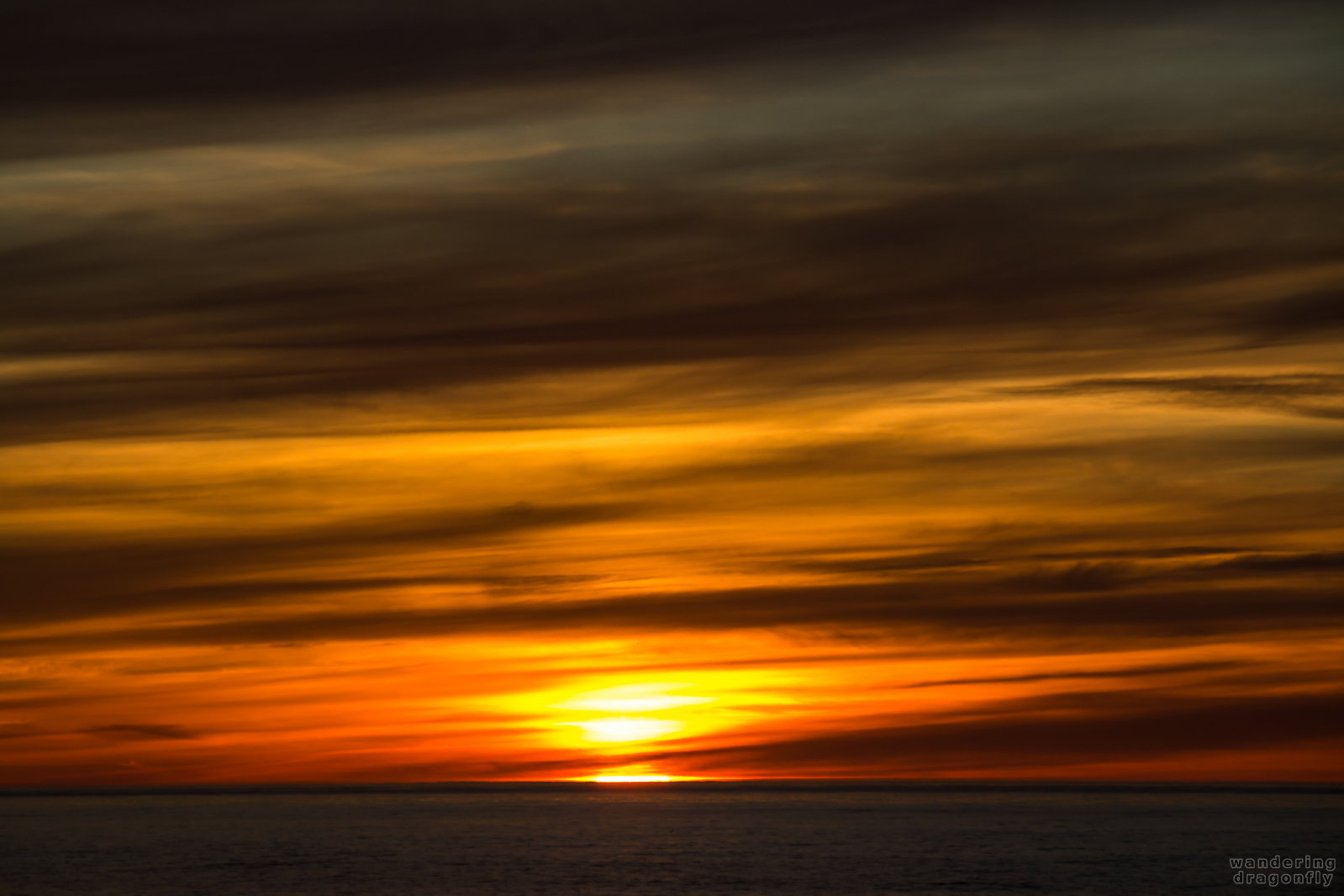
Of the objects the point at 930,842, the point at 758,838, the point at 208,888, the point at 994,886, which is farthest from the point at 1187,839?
the point at 208,888

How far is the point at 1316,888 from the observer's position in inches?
4562

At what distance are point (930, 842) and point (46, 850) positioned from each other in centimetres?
10297

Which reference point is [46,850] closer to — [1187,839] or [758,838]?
[758,838]

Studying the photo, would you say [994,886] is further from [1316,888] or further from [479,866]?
[479,866]

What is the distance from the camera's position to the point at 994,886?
109 m

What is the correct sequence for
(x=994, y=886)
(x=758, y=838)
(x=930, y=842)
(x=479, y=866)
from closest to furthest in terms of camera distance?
(x=994, y=886), (x=479, y=866), (x=930, y=842), (x=758, y=838)

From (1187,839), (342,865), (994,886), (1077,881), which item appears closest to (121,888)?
(342,865)

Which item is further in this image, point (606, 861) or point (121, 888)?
point (606, 861)

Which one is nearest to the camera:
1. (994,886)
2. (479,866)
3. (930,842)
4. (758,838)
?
(994,886)

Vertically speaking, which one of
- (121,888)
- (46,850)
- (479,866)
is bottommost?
(121,888)

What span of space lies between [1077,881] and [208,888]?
69.7 m

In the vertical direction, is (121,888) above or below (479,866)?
below

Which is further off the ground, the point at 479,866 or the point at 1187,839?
the point at 1187,839

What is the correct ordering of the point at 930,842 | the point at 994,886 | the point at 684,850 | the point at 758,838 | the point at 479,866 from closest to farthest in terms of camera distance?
1. the point at 994,886
2. the point at 479,866
3. the point at 684,850
4. the point at 930,842
5. the point at 758,838
